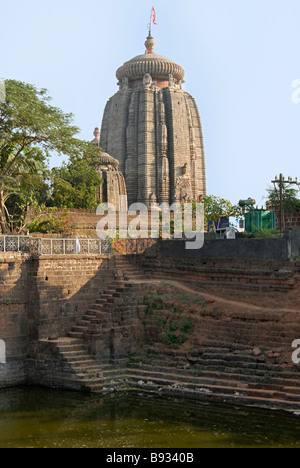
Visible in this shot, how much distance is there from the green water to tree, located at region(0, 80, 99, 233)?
853cm

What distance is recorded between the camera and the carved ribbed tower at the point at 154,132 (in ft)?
151

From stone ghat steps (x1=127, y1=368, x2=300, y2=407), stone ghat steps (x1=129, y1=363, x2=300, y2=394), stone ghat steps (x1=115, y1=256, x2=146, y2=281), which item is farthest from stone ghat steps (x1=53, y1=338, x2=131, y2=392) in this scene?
stone ghat steps (x1=115, y1=256, x2=146, y2=281)

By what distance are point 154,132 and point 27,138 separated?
25.2m

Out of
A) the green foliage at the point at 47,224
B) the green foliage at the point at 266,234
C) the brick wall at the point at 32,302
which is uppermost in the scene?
the green foliage at the point at 47,224

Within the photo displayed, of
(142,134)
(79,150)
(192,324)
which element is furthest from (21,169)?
(142,134)

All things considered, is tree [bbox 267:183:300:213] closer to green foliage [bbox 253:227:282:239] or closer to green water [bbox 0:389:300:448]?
green foliage [bbox 253:227:282:239]

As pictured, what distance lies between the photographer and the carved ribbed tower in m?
46.0

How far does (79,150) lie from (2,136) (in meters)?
3.60

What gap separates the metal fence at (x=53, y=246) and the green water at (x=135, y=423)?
5010 mm

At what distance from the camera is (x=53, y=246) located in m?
20.2

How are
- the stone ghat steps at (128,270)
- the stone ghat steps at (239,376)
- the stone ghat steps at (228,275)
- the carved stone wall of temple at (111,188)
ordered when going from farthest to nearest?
the carved stone wall of temple at (111,188), the stone ghat steps at (128,270), the stone ghat steps at (228,275), the stone ghat steps at (239,376)

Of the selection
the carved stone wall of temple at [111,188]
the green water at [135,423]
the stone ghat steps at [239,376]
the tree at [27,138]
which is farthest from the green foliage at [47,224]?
the carved stone wall of temple at [111,188]

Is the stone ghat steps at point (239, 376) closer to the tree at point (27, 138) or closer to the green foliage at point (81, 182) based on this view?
the tree at point (27, 138)
